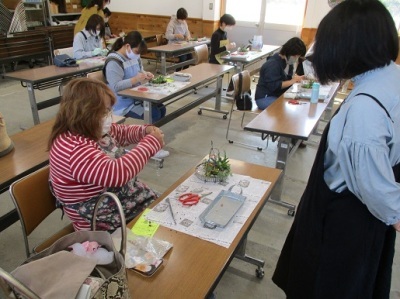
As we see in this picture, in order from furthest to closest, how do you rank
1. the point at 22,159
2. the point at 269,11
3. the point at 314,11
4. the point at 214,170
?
the point at 269,11 < the point at 314,11 < the point at 22,159 < the point at 214,170

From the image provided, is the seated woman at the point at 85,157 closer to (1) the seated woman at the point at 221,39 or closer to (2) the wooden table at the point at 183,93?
(2) the wooden table at the point at 183,93

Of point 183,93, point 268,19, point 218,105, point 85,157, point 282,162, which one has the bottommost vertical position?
point 218,105

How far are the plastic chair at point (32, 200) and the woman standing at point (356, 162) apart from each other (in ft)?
3.47

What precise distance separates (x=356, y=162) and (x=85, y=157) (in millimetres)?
912

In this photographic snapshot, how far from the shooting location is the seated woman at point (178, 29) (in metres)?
6.17

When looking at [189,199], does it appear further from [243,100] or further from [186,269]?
[243,100]

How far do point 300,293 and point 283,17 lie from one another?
6159 mm

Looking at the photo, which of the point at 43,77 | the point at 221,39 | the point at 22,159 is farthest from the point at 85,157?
the point at 221,39

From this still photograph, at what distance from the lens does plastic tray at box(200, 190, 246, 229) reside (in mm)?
1223

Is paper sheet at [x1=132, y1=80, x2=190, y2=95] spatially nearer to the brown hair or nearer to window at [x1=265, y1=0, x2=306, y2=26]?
the brown hair

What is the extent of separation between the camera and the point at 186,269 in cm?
104

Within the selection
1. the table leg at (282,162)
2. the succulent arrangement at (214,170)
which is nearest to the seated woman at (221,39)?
the table leg at (282,162)

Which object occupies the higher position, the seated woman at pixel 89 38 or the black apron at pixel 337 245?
the seated woman at pixel 89 38

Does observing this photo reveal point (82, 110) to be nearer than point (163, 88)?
Yes
